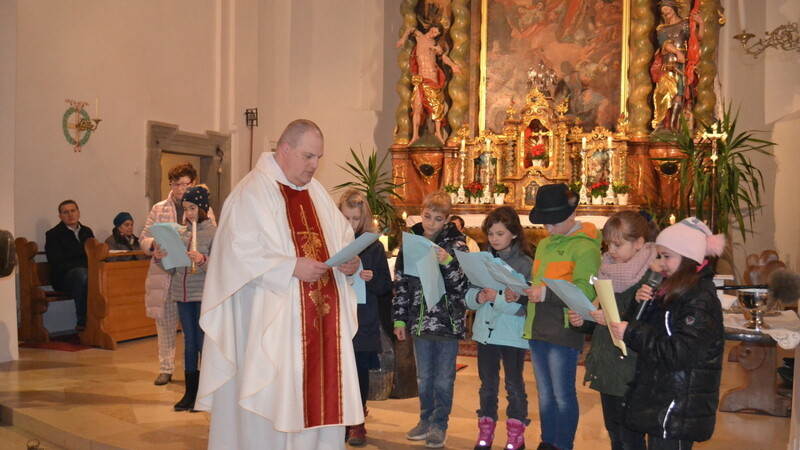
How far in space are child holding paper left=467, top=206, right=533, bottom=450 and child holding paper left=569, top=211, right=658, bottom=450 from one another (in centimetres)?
75

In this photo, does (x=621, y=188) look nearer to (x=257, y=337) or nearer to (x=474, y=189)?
(x=474, y=189)

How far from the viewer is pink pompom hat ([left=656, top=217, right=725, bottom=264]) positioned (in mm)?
2961

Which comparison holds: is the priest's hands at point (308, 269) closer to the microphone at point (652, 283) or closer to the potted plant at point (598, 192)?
the microphone at point (652, 283)

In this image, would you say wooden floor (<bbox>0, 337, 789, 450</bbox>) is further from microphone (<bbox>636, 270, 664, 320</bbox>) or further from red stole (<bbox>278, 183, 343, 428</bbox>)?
microphone (<bbox>636, 270, 664, 320</bbox>)

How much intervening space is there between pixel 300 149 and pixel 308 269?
58cm

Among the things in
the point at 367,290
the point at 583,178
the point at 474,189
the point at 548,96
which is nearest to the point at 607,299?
the point at 367,290

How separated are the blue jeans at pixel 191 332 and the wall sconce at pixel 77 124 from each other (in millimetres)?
4989

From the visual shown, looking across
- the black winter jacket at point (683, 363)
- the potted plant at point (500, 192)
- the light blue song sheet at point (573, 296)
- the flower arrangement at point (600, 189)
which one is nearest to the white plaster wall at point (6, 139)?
the light blue song sheet at point (573, 296)

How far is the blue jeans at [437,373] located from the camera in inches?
179

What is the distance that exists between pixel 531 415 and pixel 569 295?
88.6 inches

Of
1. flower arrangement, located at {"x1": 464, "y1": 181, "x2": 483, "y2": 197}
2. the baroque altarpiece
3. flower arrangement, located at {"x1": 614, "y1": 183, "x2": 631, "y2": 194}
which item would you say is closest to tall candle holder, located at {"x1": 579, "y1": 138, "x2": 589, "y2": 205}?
the baroque altarpiece

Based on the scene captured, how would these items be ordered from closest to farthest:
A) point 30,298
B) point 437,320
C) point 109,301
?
1. point 437,320
2. point 109,301
3. point 30,298

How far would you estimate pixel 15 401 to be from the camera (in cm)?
562

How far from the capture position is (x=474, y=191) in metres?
11.6
